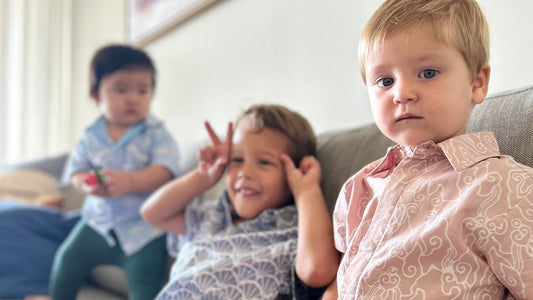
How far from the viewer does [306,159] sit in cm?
112

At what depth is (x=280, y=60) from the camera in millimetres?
1715

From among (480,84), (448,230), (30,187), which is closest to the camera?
(448,230)

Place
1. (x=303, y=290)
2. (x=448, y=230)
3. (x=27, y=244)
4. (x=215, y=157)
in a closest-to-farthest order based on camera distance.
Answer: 1. (x=448, y=230)
2. (x=303, y=290)
3. (x=215, y=157)
4. (x=27, y=244)

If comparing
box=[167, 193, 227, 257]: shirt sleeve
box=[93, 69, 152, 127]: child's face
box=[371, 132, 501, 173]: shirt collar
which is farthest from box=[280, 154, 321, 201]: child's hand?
box=[93, 69, 152, 127]: child's face

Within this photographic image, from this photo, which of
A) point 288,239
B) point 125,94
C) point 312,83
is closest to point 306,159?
point 288,239

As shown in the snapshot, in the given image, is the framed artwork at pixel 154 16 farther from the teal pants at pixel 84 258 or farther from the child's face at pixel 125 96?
the teal pants at pixel 84 258

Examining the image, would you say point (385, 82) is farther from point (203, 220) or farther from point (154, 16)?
point (154, 16)

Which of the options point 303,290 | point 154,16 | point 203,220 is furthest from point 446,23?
point 154,16

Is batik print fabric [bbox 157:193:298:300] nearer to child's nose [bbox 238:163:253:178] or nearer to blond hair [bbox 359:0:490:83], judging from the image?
child's nose [bbox 238:163:253:178]

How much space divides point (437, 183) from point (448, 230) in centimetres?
8

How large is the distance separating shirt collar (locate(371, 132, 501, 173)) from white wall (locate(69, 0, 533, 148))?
1.21ft

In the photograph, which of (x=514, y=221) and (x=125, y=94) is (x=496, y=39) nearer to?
(x=514, y=221)

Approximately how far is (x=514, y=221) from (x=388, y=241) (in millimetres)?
160

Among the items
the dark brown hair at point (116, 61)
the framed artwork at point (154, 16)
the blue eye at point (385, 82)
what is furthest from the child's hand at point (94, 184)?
the blue eye at point (385, 82)
